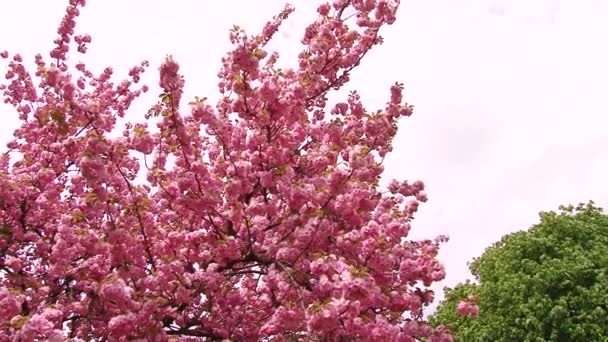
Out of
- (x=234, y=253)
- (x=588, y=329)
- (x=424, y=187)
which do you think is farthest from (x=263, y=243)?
(x=588, y=329)

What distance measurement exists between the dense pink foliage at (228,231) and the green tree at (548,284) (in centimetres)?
1037

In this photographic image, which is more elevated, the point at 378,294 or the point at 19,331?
the point at 378,294

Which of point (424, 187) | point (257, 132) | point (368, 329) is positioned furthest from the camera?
point (424, 187)

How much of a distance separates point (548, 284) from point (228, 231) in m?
12.7

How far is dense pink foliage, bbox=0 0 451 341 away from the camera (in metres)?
6.39

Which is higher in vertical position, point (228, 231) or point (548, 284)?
point (548, 284)

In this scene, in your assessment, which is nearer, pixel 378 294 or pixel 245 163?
pixel 378 294

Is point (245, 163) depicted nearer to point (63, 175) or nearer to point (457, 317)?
point (63, 175)

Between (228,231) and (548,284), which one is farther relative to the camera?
(548,284)

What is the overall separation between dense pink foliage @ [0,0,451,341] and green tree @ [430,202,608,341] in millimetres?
10370

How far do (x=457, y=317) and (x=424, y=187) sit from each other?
12655mm

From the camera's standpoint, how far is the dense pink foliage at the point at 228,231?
A: 6.39 metres

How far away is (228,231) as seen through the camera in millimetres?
7605

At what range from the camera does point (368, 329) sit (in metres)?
6.02
